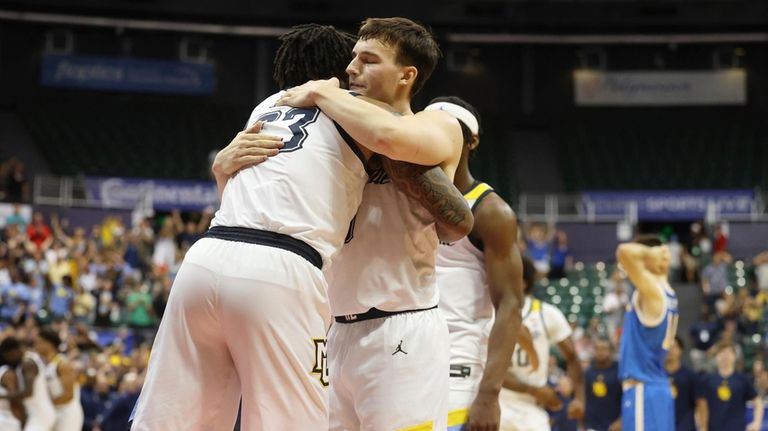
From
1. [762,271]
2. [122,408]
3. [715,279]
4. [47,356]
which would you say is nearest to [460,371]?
[47,356]

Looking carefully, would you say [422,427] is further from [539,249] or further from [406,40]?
[539,249]

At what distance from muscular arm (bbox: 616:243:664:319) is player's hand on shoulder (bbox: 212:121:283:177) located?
5219 millimetres

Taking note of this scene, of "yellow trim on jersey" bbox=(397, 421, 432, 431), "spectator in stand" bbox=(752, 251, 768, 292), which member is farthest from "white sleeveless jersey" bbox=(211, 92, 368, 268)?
"spectator in stand" bbox=(752, 251, 768, 292)

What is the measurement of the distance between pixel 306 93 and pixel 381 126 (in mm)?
362

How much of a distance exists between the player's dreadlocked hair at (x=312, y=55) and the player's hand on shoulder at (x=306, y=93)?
0.17m

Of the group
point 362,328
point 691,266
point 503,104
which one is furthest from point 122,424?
point 503,104

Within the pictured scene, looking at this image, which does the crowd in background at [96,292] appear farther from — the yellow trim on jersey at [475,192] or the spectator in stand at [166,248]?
the yellow trim on jersey at [475,192]

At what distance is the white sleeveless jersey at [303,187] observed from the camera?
3.78 metres

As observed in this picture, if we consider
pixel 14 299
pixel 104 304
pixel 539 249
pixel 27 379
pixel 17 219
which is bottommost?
pixel 27 379

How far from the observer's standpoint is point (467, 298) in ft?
17.5

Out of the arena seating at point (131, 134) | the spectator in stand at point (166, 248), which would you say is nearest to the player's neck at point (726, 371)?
the spectator in stand at point (166, 248)

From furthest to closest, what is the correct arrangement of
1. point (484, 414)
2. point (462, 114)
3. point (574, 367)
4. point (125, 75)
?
point (125, 75) → point (574, 367) → point (462, 114) → point (484, 414)

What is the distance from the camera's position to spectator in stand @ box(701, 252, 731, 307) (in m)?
21.2

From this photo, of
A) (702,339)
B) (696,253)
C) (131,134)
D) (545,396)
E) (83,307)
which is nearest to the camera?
(545,396)
